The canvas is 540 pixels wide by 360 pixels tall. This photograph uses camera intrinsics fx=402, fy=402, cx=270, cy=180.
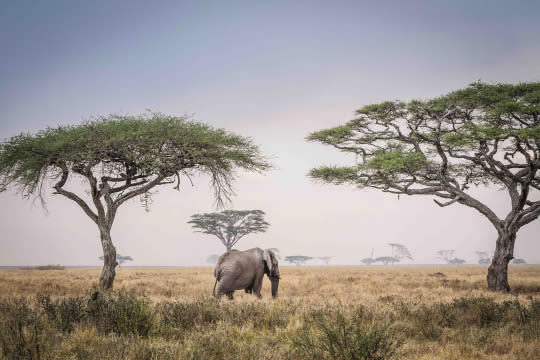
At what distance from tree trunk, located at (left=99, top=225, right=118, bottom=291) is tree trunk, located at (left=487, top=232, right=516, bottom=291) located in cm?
1772

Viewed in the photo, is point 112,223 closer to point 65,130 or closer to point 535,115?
point 65,130

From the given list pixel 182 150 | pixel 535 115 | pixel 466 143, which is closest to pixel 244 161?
pixel 182 150

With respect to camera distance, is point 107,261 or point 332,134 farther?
point 332,134

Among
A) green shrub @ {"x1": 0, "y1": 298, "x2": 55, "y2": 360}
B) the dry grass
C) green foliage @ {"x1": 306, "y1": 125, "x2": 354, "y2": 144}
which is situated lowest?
the dry grass

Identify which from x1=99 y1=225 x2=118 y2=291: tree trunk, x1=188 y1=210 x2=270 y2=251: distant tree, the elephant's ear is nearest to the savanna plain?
the elephant's ear

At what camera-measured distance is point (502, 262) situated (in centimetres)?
1892

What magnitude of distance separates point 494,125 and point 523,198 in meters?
3.93

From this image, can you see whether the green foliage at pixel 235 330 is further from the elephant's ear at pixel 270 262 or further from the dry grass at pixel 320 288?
the elephant's ear at pixel 270 262

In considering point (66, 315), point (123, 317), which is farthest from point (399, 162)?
point (66, 315)

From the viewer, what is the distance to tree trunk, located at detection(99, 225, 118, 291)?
18.2 meters

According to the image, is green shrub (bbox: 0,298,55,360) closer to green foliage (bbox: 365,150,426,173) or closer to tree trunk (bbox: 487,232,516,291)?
green foliage (bbox: 365,150,426,173)

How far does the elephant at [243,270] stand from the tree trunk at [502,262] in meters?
11.1

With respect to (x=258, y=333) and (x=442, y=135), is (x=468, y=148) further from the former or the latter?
(x=258, y=333)

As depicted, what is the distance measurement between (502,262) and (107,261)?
18.5m
